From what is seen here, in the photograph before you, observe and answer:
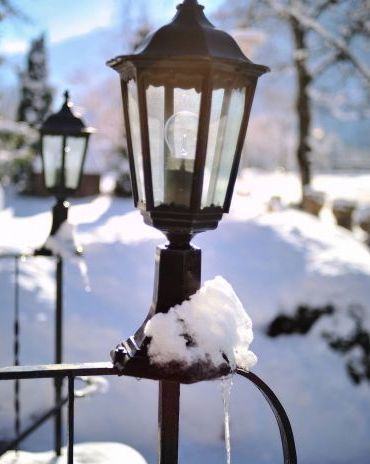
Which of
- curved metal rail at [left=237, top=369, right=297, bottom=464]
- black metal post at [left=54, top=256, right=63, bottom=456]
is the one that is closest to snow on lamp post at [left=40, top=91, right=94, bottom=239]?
black metal post at [left=54, top=256, right=63, bottom=456]

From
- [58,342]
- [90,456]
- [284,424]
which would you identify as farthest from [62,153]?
[284,424]

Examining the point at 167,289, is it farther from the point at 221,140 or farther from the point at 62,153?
the point at 62,153

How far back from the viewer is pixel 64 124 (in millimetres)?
4215

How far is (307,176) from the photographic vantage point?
722 inches

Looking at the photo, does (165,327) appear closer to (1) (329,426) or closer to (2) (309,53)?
(1) (329,426)

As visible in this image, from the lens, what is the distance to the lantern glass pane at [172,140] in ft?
5.51

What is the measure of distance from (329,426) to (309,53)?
1341 cm

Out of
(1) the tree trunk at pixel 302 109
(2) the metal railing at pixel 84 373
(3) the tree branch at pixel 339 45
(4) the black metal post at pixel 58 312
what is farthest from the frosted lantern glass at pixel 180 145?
(1) the tree trunk at pixel 302 109

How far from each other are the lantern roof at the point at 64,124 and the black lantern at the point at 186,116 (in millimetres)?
2437

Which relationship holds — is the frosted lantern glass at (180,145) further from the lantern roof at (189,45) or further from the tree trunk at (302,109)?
the tree trunk at (302,109)

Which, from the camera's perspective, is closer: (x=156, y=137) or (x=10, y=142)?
(x=156, y=137)

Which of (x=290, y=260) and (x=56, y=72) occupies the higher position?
(x=56, y=72)

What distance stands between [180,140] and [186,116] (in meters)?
0.07

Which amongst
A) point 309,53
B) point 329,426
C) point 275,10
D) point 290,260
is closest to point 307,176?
point 309,53
